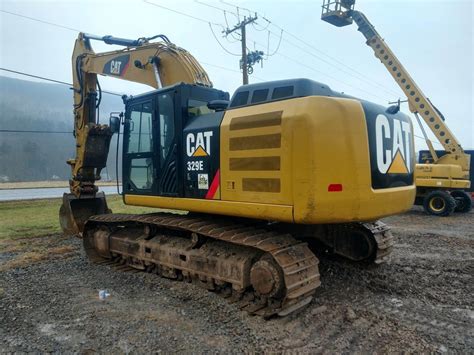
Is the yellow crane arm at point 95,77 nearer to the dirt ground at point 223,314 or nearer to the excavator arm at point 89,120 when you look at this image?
the excavator arm at point 89,120

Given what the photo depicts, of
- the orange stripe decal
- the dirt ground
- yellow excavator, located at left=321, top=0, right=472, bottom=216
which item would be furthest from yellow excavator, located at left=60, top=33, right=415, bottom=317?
yellow excavator, located at left=321, top=0, right=472, bottom=216

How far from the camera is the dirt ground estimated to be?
347 centimetres

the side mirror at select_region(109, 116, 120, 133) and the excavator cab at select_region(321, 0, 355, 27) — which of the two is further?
the excavator cab at select_region(321, 0, 355, 27)

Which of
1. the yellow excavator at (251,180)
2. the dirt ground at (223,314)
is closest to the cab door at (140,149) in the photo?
the yellow excavator at (251,180)

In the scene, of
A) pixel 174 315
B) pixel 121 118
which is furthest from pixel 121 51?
pixel 174 315

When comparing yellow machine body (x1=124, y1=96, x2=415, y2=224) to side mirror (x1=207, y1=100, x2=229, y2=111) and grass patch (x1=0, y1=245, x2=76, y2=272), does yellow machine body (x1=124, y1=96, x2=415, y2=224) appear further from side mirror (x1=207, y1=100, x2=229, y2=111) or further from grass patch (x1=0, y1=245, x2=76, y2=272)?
grass patch (x1=0, y1=245, x2=76, y2=272)

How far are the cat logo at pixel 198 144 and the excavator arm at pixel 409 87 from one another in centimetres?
1201

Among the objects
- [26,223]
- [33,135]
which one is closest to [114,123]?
[26,223]

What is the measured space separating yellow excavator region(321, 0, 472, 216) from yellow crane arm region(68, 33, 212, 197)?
10.5 meters

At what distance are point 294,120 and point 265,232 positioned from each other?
1.51m

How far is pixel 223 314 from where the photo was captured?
4.15 meters

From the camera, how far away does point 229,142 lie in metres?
4.41

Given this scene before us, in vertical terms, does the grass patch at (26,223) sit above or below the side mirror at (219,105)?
below

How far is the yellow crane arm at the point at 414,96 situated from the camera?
46.2 feet
